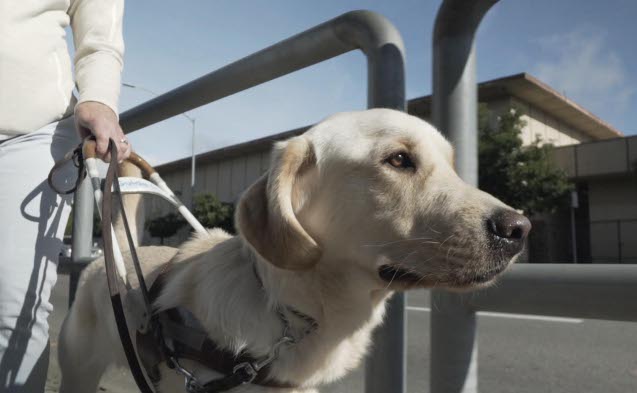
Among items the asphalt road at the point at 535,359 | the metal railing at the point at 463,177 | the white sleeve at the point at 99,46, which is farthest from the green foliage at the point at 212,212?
the metal railing at the point at 463,177

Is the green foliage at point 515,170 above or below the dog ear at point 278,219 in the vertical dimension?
above

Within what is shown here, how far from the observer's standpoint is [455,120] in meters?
1.64

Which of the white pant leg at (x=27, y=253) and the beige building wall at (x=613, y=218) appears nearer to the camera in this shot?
the white pant leg at (x=27, y=253)

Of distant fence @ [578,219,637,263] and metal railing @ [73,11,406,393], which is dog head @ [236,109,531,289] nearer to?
metal railing @ [73,11,406,393]

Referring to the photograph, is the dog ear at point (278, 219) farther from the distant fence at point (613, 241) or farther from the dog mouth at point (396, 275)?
the distant fence at point (613, 241)

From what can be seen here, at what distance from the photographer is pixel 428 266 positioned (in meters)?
1.70

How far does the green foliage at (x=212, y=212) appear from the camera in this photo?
2770 centimetres

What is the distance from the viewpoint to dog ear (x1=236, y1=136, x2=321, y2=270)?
5.56 feet

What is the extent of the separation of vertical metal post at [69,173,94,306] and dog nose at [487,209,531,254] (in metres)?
2.34

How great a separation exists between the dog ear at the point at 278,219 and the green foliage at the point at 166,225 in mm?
29578

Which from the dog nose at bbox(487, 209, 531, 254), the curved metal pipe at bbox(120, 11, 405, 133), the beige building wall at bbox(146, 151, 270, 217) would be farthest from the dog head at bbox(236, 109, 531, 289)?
the beige building wall at bbox(146, 151, 270, 217)

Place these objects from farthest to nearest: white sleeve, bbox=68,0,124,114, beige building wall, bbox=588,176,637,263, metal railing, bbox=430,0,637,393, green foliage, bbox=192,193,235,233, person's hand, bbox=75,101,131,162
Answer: green foliage, bbox=192,193,235,233
beige building wall, bbox=588,176,637,263
white sleeve, bbox=68,0,124,114
person's hand, bbox=75,101,131,162
metal railing, bbox=430,0,637,393

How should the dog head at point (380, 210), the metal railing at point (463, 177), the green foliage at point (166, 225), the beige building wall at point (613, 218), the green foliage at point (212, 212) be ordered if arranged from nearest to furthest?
the metal railing at point (463, 177), the dog head at point (380, 210), the beige building wall at point (613, 218), the green foliage at point (212, 212), the green foliage at point (166, 225)

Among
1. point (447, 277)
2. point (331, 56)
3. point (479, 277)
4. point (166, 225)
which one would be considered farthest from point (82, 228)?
point (166, 225)
